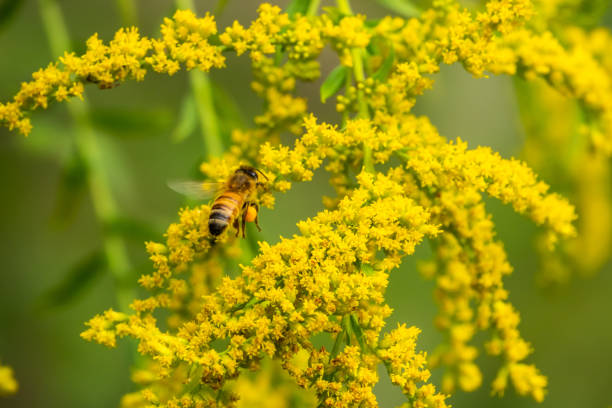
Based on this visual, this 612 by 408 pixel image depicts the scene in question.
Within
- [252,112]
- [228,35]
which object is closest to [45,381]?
[252,112]

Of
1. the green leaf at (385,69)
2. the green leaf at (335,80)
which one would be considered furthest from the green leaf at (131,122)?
the green leaf at (385,69)

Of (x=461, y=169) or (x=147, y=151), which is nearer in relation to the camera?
(x=461, y=169)

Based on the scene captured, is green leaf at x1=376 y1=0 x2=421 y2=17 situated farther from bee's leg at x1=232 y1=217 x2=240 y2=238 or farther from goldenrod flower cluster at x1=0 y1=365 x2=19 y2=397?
goldenrod flower cluster at x1=0 y1=365 x2=19 y2=397

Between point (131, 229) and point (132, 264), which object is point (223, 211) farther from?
point (132, 264)

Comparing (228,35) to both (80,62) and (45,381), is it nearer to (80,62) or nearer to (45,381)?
(80,62)

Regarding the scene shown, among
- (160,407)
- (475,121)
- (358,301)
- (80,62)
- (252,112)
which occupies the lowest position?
(160,407)

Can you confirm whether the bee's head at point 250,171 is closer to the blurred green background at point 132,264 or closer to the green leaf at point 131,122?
the green leaf at point 131,122
